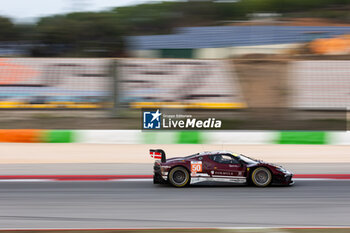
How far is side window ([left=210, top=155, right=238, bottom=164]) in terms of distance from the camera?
9.21 m

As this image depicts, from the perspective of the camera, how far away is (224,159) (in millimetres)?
9242

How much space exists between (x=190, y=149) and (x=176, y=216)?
9.06m

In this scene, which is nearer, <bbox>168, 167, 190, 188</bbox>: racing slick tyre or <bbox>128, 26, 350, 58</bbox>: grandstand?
<bbox>168, 167, 190, 188</bbox>: racing slick tyre

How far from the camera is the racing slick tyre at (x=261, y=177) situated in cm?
923

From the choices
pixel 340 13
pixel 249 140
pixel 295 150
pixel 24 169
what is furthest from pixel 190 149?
pixel 340 13

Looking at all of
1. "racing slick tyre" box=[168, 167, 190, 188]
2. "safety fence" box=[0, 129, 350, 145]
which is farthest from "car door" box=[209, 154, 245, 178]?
"safety fence" box=[0, 129, 350, 145]

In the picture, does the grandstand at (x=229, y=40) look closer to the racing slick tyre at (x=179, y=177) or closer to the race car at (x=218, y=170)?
the race car at (x=218, y=170)

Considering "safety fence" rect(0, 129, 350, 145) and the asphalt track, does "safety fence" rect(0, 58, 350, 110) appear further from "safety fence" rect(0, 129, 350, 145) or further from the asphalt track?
the asphalt track

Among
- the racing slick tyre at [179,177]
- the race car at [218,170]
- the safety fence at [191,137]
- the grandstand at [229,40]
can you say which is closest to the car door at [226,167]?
the race car at [218,170]

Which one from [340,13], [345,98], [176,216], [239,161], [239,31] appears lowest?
[176,216]

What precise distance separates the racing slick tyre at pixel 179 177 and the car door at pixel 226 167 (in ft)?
1.82

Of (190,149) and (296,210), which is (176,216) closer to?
(296,210)

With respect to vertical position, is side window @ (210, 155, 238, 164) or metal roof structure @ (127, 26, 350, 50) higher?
metal roof structure @ (127, 26, 350, 50)

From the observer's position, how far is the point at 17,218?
704 cm
